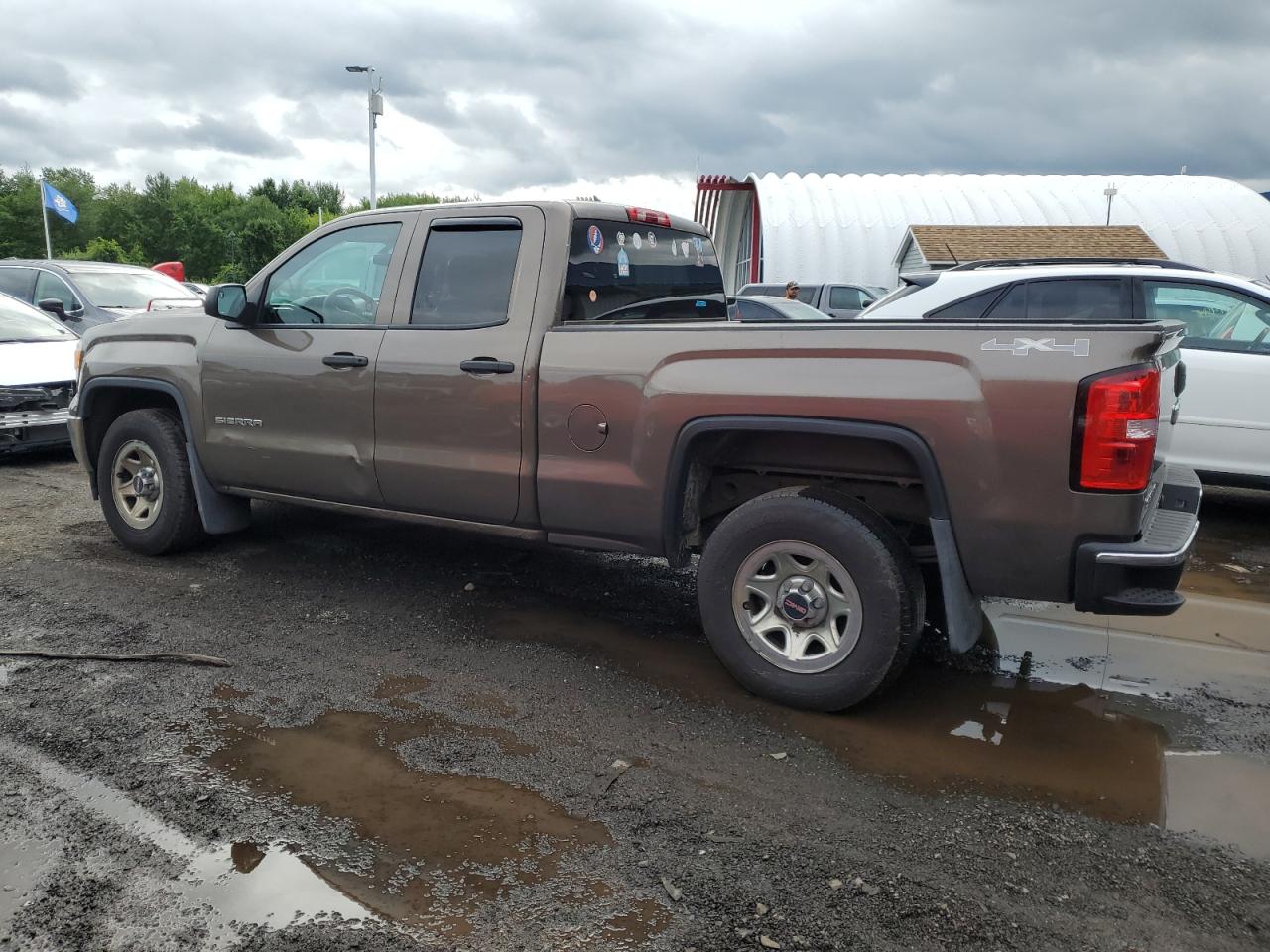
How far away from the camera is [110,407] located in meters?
5.80

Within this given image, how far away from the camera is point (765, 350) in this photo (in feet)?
11.9

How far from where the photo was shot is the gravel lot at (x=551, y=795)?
8.23 feet

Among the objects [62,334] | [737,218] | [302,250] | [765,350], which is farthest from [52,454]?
[737,218]

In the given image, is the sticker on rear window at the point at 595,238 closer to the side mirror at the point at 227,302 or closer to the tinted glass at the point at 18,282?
the side mirror at the point at 227,302

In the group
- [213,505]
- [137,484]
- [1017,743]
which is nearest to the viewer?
[1017,743]

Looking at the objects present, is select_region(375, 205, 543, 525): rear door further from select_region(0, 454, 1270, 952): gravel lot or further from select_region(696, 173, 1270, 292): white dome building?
select_region(696, 173, 1270, 292): white dome building

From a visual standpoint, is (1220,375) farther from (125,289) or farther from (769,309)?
(125,289)

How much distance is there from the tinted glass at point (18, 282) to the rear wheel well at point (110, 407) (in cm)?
697

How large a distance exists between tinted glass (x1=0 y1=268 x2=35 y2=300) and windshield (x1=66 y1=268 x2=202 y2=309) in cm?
53

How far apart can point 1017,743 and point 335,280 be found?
3777mm

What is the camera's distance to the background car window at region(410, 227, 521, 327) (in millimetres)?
4410

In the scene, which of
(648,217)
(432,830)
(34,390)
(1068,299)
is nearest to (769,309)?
(1068,299)

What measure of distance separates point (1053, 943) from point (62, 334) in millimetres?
9800

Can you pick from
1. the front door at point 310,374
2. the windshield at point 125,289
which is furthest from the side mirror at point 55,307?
the front door at point 310,374
